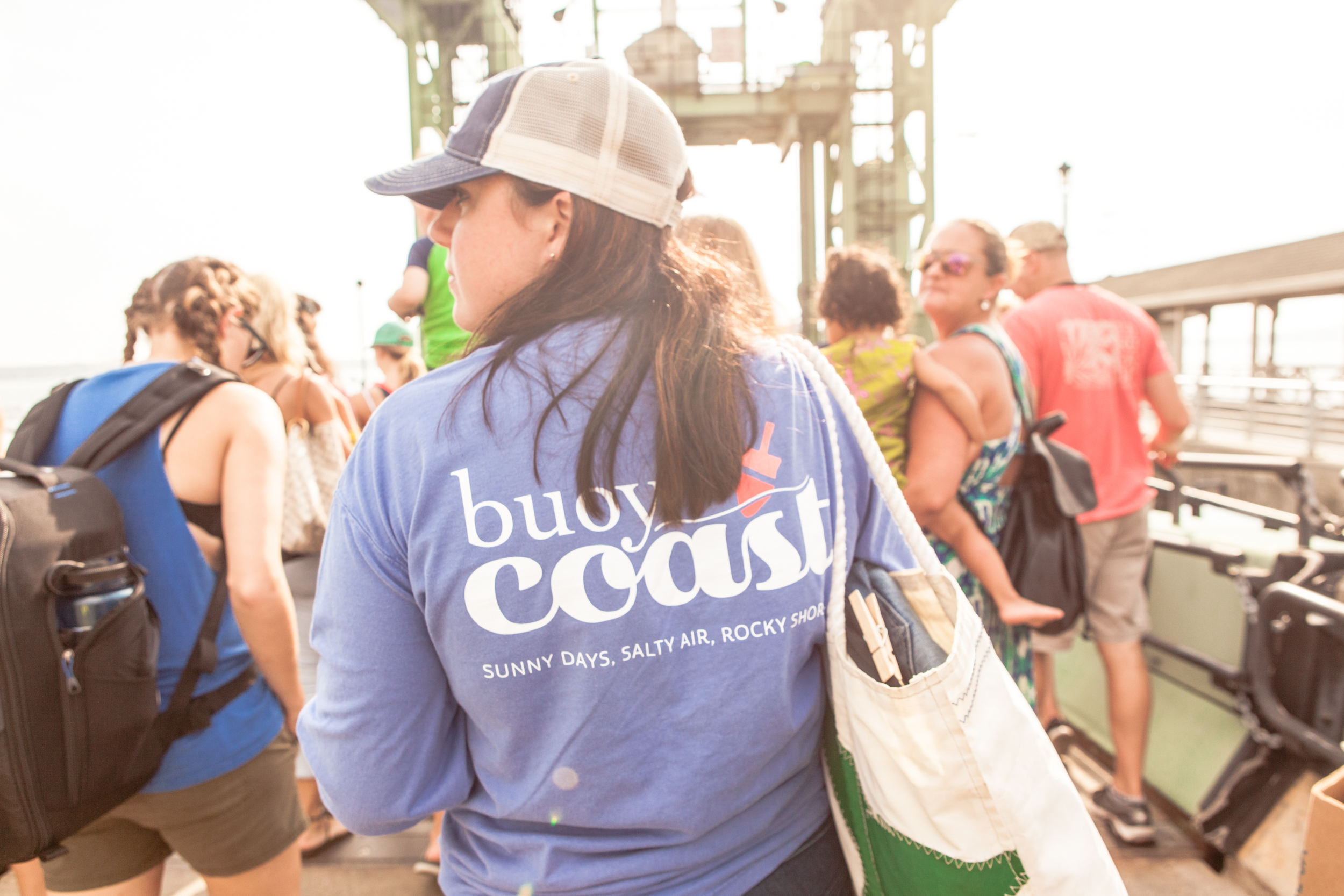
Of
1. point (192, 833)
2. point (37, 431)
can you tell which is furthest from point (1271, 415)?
point (37, 431)

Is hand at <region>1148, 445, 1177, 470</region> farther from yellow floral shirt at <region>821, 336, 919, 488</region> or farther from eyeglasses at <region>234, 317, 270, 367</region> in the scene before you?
eyeglasses at <region>234, 317, 270, 367</region>

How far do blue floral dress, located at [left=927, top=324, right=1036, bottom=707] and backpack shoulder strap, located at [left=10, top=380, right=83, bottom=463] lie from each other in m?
2.25

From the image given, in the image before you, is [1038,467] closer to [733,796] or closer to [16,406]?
[733,796]

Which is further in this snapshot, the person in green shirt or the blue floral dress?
the person in green shirt

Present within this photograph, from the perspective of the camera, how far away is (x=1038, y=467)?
8.22ft

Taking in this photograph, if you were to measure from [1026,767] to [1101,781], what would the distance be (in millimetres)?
2857

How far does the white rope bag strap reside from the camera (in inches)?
36.4

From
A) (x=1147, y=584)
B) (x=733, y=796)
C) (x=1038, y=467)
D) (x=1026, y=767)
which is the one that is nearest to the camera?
(x=1026, y=767)

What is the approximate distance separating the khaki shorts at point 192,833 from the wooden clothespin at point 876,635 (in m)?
1.45

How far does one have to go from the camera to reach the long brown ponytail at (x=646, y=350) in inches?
34.5

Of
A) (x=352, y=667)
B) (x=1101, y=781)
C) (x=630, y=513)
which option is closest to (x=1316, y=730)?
(x=1101, y=781)

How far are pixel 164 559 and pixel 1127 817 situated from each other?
10.3 ft

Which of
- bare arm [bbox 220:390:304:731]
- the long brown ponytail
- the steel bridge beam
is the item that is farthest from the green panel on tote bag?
the steel bridge beam

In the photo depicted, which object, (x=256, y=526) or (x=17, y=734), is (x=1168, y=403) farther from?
(x=17, y=734)
